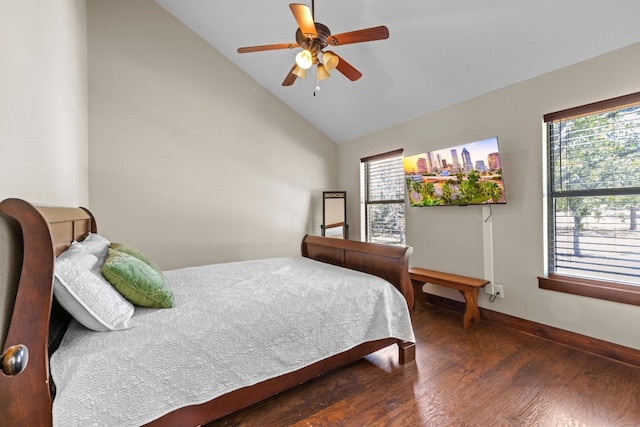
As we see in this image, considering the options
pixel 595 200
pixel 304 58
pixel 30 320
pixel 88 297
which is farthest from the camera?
pixel 595 200

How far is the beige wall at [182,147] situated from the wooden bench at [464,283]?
80.7 inches

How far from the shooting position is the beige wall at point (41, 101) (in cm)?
129

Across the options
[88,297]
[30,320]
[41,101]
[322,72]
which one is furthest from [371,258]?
[41,101]

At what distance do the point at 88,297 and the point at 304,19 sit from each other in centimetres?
198

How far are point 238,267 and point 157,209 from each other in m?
1.54

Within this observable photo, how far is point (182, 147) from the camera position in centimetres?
368

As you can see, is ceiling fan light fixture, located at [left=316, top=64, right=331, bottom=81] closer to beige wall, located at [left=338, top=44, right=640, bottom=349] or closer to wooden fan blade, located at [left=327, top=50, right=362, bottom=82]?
wooden fan blade, located at [left=327, top=50, right=362, bottom=82]

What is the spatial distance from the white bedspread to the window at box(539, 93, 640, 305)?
1.63 meters

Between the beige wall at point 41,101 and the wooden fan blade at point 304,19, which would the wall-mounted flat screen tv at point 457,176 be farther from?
the beige wall at point 41,101

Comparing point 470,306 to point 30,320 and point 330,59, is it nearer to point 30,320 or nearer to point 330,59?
point 330,59

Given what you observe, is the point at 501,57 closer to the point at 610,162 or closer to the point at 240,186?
the point at 610,162

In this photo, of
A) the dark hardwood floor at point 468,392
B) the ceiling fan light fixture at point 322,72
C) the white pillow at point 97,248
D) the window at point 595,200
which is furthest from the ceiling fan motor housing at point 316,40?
the dark hardwood floor at point 468,392

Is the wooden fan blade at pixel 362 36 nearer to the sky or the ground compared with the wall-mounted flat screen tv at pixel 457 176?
nearer to the sky

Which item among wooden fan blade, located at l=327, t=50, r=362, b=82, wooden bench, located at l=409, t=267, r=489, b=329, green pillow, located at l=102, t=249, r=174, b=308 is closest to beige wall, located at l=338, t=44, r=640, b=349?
wooden bench, located at l=409, t=267, r=489, b=329
